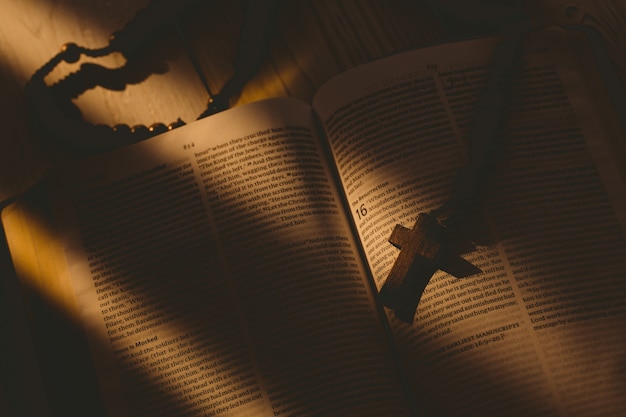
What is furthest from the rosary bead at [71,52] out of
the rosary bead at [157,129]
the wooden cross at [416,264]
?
the wooden cross at [416,264]

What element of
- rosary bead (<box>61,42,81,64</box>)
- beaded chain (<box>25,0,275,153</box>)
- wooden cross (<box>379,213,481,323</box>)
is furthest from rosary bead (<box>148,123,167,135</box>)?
wooden cross (<box>379,213,481,323</box>)

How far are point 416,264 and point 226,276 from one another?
0.22 meters

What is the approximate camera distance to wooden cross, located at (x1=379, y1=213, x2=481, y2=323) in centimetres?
74

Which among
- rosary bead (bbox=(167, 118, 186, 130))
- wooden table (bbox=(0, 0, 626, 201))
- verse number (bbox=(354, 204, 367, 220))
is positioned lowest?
verse number (bbox=(354, 204, 367, 220))

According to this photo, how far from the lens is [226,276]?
78 centimetres

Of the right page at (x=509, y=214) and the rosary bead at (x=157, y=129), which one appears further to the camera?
the rosary bead at (x=157, y=129)

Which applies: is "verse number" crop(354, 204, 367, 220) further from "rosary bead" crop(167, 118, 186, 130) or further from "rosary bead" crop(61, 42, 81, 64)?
"rosary bead" crop(61, 42, 81, 64)

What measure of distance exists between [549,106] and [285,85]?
1.10 feet

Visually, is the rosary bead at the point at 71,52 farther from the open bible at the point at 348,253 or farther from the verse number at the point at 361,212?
the verse number at the point at 361,212

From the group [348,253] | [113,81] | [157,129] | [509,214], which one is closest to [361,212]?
[348,253]

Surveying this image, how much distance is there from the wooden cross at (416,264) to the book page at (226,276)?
39 millimetres

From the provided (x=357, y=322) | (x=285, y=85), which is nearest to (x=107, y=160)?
(x=285, y=85)

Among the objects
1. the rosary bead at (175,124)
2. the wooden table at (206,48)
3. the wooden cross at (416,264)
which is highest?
the wooden table at (206,48)

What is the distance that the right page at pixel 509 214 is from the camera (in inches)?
28.8
